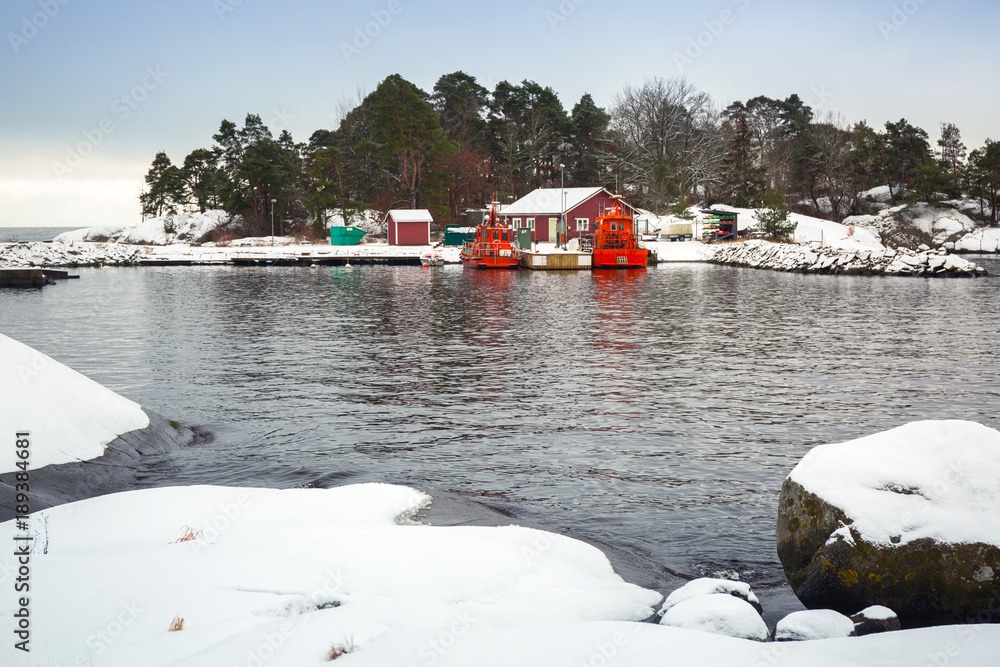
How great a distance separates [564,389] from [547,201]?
7025 cm

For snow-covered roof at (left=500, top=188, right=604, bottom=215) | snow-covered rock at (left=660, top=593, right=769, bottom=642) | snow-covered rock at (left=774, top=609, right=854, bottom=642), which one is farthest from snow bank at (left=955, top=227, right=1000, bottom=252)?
snow-covered rock at (left=660, top=593, right=769, bottom=642)

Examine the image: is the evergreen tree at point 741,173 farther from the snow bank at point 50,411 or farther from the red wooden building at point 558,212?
the snow bank at point 50,411

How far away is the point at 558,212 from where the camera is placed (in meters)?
83.1

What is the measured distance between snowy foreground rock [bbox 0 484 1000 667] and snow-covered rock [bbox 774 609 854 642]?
0.32 metres

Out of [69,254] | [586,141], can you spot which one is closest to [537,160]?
[586,141]

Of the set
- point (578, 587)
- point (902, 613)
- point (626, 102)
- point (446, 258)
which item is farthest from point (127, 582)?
point (626, 102)

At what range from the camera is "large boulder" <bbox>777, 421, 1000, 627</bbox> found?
5.98 m

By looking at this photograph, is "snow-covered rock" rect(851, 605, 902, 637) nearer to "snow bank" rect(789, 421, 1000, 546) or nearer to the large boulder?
the large boulder

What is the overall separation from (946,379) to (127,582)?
17757 millimetres

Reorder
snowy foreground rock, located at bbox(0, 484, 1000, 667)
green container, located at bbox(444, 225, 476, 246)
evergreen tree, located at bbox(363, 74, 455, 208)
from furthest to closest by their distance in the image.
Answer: evergreen tree, located at bbox(363, 74, 455, 208) → green container, located at bbox(444, 225, 476, 246) → snowy foreground rock, located at bbox(0, 484, 1000, 667)

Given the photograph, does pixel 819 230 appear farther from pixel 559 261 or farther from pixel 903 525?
pixel 903 525

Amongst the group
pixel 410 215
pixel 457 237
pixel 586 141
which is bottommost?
pixel 457 237

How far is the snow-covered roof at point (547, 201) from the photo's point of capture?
8300cm

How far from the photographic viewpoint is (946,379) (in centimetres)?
1738
